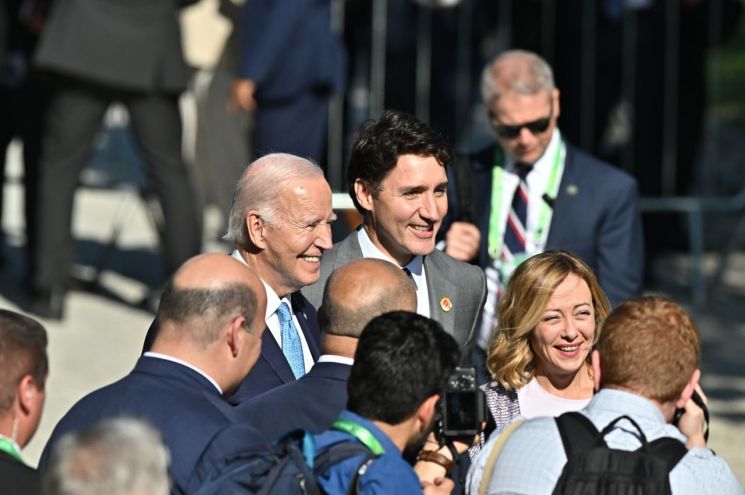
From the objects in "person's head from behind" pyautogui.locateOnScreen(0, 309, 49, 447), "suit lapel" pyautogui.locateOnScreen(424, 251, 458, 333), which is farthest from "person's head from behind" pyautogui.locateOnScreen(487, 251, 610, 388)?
"person's head from behind" pyautogui.locateOnScreen(0, 309, 49, 447)

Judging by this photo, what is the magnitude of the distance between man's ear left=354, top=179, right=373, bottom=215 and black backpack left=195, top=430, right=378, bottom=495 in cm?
169

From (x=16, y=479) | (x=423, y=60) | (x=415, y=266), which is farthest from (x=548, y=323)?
(x=423, y=60)

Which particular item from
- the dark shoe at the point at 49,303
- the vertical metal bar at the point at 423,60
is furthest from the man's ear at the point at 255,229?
the vertical metal bar at the point at 423,60

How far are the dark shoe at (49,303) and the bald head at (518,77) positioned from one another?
3.44 m

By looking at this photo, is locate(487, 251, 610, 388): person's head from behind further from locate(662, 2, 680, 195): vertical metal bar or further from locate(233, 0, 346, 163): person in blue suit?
locate(662, 2, 680, 195): vertical metal bar

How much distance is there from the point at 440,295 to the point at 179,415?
5.18 ft

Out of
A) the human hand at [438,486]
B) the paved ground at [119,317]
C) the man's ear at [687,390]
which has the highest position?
the man's ear at [687,390]

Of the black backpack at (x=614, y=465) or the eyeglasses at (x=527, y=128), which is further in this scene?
the eyeglasses at (x=527, y=128)

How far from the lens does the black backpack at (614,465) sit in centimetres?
376

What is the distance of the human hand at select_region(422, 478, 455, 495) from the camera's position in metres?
3.98

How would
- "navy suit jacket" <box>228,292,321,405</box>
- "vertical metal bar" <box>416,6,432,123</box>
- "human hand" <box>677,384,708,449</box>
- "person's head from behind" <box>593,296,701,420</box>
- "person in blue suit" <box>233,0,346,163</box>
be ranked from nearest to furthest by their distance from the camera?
"person's head from behind" <box>593,296,701,420</box> → "human hand" <box>677,384,708,449</box> → "navy suit jacket" <box>228,292,321,405</box> → "person in blue suit" <box>233,0,346,163</box> → "vertical metal bar" <box>416,6,432,123</box>

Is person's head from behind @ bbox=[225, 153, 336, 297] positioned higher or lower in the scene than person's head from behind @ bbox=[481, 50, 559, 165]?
lower

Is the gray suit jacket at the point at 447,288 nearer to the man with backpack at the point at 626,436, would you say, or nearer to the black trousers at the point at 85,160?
the man with backpack at the point at 626,436

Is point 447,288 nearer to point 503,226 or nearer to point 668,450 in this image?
point 503,226
